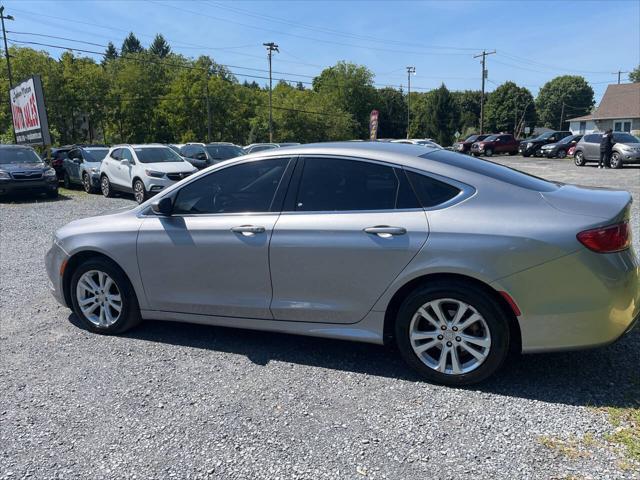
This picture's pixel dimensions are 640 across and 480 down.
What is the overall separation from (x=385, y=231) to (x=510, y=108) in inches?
3994

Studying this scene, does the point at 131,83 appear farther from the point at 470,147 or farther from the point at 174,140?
the point at 470,147

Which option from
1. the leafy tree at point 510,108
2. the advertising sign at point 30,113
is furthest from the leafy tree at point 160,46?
the advertising sign at point 30,113

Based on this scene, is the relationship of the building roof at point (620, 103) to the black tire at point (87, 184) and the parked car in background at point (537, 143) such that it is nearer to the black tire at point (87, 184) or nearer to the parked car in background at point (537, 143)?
the parked car in background at point (537, 143)

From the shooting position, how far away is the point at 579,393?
10.8 ft

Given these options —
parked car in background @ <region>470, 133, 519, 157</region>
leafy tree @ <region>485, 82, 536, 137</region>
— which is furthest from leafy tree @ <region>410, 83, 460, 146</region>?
parked car in background @ <region>470, 133, 519, 157</region>

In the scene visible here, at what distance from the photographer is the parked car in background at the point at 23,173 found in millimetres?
15180

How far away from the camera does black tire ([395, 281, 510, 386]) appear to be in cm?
326

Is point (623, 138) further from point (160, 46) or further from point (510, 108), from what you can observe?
point (160, 46)

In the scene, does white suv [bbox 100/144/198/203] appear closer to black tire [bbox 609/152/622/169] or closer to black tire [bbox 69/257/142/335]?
black tire [bbox 69/257/142/335]

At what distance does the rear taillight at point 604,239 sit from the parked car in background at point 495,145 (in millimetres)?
41245

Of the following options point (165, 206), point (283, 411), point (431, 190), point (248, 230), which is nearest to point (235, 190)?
point (248, 230)

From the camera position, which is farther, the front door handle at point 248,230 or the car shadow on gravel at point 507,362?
the front door handle at point 248,230

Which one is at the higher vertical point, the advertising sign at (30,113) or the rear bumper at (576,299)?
the advertising sign at (30,113)

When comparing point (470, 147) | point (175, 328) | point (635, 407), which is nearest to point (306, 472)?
point (635, 407)
